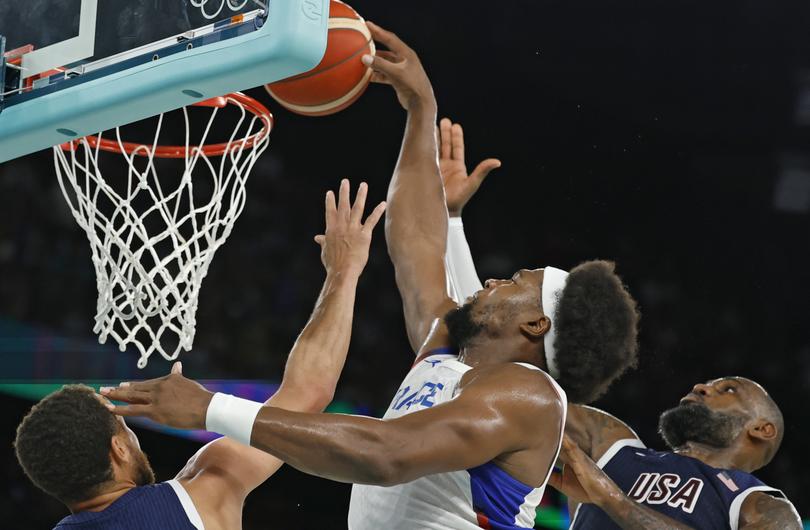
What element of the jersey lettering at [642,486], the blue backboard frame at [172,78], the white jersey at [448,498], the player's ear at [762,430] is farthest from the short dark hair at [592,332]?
the player's ear at [762,430]

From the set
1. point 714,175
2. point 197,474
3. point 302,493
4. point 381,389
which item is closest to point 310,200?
point 381,389

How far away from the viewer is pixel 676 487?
3.54 meters

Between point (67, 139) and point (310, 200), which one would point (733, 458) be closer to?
point (67, 139)

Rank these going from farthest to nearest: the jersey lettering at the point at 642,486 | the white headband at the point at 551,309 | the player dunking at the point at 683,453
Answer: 1. the jersey lettering at the point at 642,486
2. the player dunking at the point at 683,453
3. the white headband at the point at 551,309

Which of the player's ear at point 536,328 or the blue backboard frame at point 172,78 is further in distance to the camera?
the player's ear at point 536,328

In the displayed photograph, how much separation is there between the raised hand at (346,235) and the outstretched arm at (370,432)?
0.97 meters

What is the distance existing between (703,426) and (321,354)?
1.66 m

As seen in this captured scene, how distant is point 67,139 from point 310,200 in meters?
3.72

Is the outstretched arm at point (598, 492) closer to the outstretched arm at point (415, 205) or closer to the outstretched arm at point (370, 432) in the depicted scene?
the outstretched arm at point (415, 205)

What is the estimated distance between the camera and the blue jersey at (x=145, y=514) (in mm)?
2299

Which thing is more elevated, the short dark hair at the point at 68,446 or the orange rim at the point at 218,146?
the orange rim at the point at 218,146

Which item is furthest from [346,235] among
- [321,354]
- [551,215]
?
[551,215]

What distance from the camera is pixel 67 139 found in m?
2.41

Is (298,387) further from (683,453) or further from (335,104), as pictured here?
(683,453)
